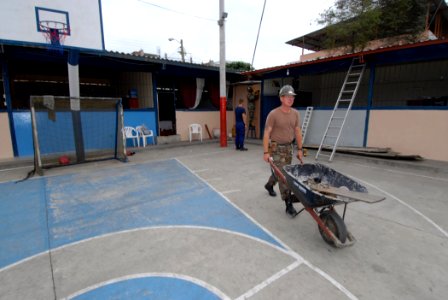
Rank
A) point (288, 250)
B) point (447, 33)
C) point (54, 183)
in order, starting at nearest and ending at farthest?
point (288, 250)
point (54, 183)
point (447, 33)

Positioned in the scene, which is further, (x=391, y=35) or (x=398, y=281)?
(x=391, y=35)

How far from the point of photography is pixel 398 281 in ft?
7.13

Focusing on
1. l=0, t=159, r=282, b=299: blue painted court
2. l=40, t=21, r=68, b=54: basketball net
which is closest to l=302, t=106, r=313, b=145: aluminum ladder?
l=0, t=159, r=282, b=299: blue painted court

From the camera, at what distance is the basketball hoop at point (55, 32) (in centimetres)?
574

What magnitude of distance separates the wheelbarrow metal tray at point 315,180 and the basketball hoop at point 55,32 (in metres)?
6.49

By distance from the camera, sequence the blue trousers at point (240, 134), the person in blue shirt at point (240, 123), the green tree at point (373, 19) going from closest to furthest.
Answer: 1. the person in blue shirt at point (240, 123)
2. the blue trousers at point (240, 134)
3. the green tree at point (373, 19)

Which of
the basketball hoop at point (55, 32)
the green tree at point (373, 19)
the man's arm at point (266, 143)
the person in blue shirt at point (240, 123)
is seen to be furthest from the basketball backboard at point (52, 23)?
the green tree at point (373, 19)

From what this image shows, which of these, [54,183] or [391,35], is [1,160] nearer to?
[54,183]

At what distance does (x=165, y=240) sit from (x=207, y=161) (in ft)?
14.1

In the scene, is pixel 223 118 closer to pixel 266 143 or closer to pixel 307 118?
pixel 307 118

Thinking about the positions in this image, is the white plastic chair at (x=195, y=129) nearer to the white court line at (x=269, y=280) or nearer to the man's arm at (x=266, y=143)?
the man's arm at (x=266, y=143)

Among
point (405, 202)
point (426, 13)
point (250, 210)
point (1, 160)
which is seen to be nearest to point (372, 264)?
point (250, 210)

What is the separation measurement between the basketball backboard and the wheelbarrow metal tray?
638cm

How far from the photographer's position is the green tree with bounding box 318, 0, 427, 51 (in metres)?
11.6
